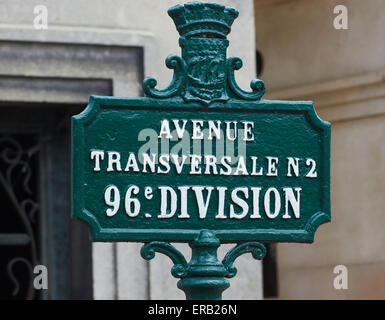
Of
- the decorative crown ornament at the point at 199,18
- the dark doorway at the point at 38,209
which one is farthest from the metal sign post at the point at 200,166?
the dark doorway at the point at 38,209

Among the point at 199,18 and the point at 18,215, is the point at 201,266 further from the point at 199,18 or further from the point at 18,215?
the point at 18,215

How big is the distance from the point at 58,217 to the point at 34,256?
0.30m

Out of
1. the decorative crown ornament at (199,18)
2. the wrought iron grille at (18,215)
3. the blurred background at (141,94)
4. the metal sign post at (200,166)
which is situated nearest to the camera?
the metal sign post at (200,166)

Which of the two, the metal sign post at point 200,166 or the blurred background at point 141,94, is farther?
the blurred background at point 141,94

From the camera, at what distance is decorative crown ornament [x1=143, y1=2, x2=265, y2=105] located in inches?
147

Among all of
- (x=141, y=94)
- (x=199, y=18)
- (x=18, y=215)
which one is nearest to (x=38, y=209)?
(x=18, y=215)

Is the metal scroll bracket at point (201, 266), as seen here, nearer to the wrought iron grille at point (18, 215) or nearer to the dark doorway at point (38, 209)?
the dark doorway at point (38, 209)

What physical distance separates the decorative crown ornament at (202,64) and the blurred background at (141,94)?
3280 mm

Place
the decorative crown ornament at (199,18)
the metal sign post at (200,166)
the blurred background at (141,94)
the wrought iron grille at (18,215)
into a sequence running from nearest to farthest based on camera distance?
the metal sign post at (200,166), the decorative crown ornament at (199,18), the blurred background at (141,94), the wrought iron grille at (18,215)

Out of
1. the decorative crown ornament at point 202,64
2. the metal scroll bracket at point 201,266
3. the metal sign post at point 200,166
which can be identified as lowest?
the metal scroll bracket at point 201,266

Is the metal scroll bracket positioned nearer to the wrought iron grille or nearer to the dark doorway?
the dark doorway

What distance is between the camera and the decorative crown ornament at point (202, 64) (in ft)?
12.2

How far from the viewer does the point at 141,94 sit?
722cm
